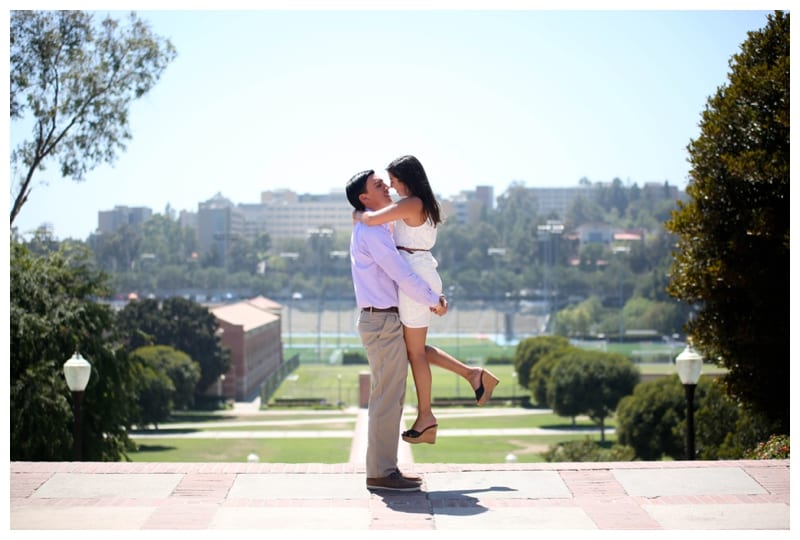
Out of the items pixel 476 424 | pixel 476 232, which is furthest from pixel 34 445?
pixel 476 232

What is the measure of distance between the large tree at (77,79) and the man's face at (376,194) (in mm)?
10505

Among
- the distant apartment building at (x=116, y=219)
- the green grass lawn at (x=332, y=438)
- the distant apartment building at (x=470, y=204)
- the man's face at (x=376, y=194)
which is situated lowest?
the green grass lawn at (x=332, y=438)

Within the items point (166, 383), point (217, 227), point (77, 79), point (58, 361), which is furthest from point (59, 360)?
point (217, 227)

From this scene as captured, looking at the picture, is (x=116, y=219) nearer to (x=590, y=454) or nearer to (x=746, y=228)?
(x=590, y=454)

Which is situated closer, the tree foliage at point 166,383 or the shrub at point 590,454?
the shrub at point 590,454

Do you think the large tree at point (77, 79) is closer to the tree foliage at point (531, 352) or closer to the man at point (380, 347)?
the man at point (380, 347)

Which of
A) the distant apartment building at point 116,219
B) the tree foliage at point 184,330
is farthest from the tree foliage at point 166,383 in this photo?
the distant apartment building at point 116,219

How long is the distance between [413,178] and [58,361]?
9438mm

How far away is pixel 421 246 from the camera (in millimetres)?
4070

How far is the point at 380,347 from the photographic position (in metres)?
4.05

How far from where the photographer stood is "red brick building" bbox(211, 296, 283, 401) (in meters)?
56.2

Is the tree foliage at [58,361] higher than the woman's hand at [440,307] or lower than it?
lower

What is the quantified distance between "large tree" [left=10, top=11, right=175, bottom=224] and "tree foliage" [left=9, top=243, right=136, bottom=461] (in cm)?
116

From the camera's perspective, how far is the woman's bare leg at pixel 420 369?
160 inches
